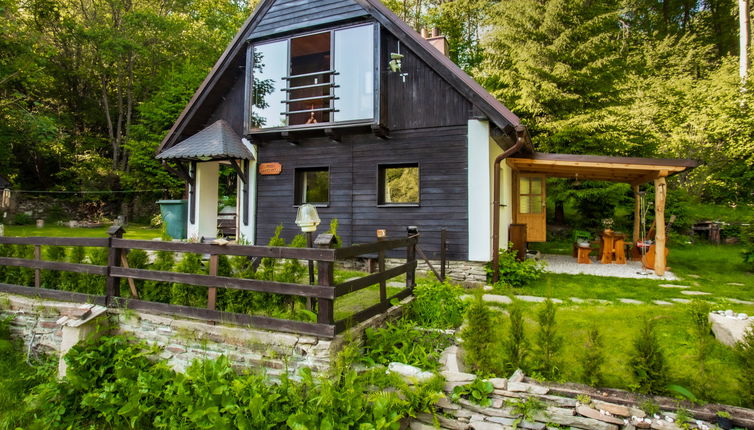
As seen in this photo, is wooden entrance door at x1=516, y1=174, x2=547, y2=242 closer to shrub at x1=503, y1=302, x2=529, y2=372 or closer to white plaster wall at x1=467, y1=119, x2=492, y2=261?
white plaster wall at x1=467, y1=119, x2=492, y2=261

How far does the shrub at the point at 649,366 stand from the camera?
3.01 m

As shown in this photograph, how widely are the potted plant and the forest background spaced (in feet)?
38.7

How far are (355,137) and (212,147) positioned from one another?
2.94 m

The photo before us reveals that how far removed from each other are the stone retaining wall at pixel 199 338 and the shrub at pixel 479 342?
1.03m

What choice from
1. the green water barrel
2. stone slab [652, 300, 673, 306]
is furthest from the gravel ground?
the green water barrel

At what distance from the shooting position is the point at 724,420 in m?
2.70

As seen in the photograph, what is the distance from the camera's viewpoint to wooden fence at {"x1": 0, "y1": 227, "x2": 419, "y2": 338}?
3516 mm

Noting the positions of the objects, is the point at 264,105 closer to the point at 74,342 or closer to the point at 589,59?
the point at 74,342

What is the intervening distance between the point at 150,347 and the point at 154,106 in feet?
54.8

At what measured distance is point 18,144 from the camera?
18906mm

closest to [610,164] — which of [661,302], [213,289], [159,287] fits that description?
[661,302]

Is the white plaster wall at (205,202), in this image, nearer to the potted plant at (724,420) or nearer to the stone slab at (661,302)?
the stone slab at (661,302)

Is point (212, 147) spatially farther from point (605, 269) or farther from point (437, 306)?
point (605, 269)

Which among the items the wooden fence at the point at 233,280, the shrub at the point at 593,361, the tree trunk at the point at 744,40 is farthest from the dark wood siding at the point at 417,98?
the tree trunk at the point at 744,40
